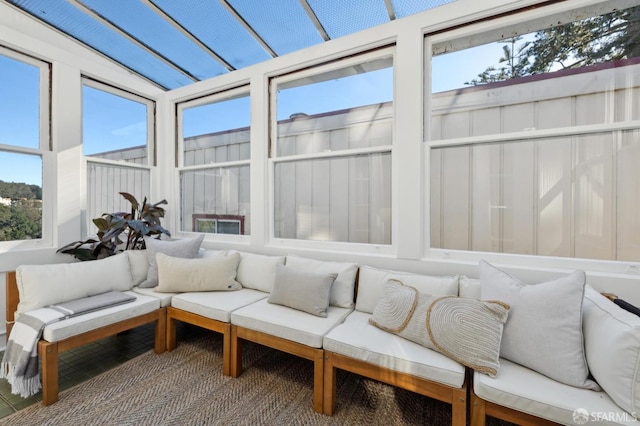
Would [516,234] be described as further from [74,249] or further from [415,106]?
[74,249]

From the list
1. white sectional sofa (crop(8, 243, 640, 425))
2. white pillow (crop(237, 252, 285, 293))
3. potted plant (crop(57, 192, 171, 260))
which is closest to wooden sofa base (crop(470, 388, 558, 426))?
white sectional sofa (crop(8, 243, 640, 425))

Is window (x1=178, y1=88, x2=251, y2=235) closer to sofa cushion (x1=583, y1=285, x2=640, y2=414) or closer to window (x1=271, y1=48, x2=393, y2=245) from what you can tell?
window (x1=271, y1=48, x2=393, y2=245)

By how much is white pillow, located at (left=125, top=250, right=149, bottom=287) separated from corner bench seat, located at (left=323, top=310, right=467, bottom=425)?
6.77 ft

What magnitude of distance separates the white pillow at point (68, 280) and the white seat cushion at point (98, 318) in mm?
286

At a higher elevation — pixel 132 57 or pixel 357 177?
pixel 132 57

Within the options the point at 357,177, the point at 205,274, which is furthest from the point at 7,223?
the point at 357,177

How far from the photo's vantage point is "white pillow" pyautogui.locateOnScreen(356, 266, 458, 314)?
197 cm

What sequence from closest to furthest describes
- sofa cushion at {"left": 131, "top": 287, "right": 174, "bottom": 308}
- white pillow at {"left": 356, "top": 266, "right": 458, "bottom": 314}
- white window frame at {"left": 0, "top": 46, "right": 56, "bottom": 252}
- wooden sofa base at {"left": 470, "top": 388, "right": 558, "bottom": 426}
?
wooden sofa base at {"left": 470, "top": 388, "right": 558, "bottom": 426} → white pillow at {"left": 356, "top": 266, "right": 458, "bottom": 314} → sofa cushion at {"left": 131, "top": 287, "right": 174, "bottom": 308} → white window frame at {"left": 0, "top": 46, "right": 56, "bottom": 252}

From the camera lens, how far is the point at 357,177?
272cm

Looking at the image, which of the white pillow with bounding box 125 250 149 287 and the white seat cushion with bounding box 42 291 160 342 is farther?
the white pillow with bounding box 125 250 149 287

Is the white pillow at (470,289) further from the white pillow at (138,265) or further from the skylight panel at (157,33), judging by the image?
the skylight panel at (157,33)

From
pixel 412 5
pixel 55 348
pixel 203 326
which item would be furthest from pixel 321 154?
pixel 55 348

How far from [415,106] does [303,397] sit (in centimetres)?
235

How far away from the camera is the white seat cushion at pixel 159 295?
2495 mm
